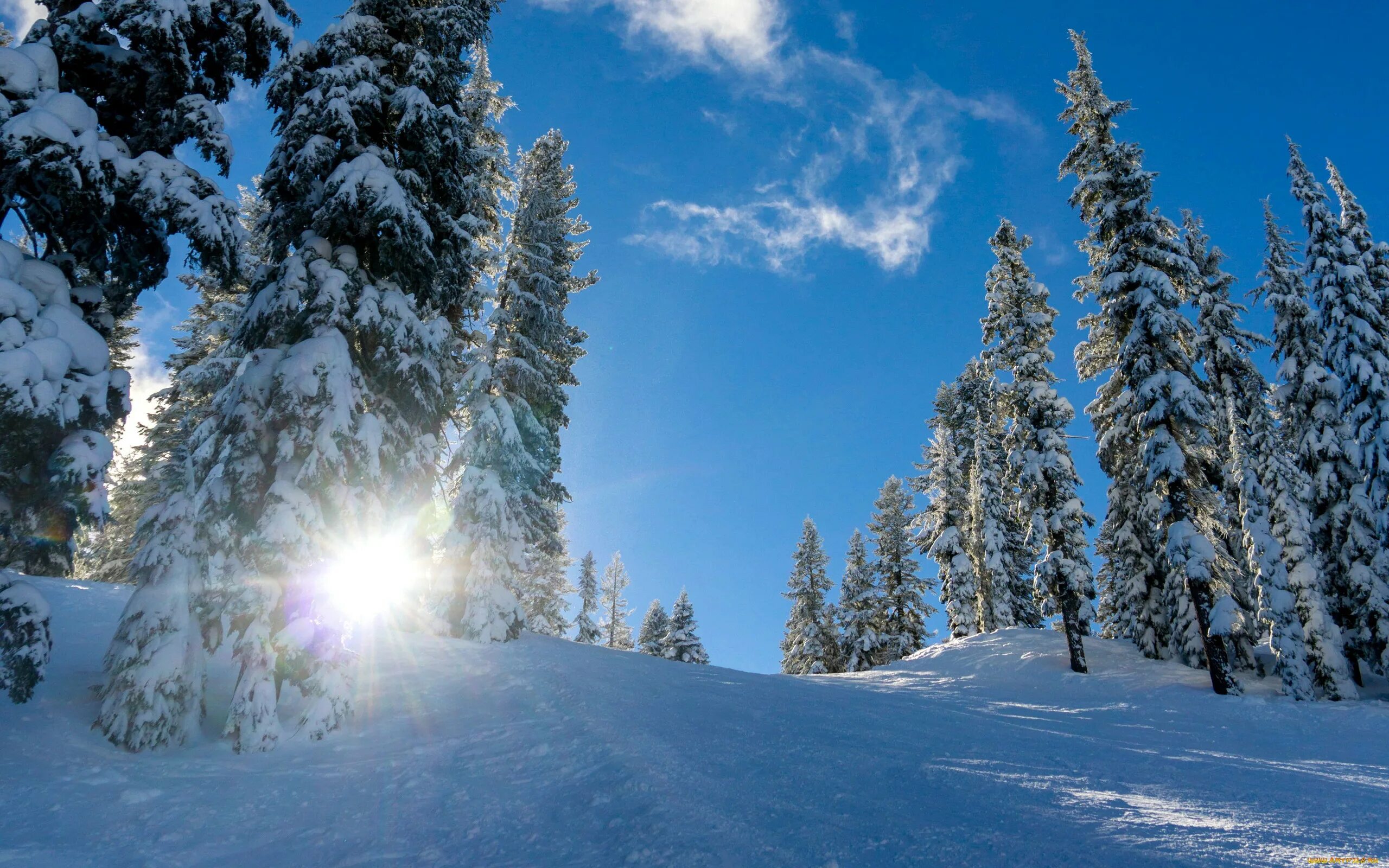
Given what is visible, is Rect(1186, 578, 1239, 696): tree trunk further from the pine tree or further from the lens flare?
the pine tree

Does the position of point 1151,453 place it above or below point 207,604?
above

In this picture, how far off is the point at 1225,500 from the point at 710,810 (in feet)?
100

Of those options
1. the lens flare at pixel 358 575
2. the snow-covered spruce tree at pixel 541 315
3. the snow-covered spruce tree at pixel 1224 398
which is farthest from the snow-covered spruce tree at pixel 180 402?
the snow-covered spruce tree at pixel 1224 398

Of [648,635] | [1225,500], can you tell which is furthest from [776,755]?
[648,635]

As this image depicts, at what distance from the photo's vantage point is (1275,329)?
25.3 meters

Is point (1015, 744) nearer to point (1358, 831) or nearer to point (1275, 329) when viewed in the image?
point (1358, 831)

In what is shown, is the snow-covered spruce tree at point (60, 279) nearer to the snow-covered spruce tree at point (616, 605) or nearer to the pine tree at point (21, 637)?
the pine tree at point (21, 637)

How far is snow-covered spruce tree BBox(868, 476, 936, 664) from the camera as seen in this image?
3862cm

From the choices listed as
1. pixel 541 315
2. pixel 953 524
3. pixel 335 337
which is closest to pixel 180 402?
pixel 541 315

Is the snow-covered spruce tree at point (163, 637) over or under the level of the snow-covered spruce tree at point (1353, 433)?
under

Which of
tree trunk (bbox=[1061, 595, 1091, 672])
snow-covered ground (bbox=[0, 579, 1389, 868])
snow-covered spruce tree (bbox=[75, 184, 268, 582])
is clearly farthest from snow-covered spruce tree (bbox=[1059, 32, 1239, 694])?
snow-covered spruce tree (bbox=[75, 184, 268, 582])

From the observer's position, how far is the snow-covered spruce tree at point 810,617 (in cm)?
4041

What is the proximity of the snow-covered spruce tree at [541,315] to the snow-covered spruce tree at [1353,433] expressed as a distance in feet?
92.0

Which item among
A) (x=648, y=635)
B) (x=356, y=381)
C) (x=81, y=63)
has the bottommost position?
(x=648, y=635)
